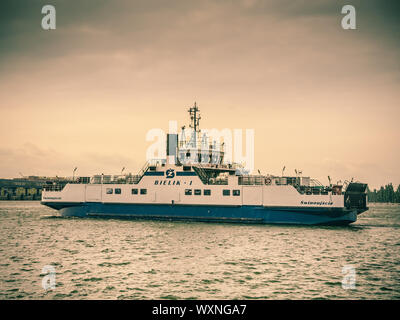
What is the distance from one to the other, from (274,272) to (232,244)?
302 inches

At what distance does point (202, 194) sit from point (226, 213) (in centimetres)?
329

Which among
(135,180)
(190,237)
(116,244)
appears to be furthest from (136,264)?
(135,180)

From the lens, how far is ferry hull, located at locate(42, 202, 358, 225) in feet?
115

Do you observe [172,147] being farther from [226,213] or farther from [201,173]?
[226,213]

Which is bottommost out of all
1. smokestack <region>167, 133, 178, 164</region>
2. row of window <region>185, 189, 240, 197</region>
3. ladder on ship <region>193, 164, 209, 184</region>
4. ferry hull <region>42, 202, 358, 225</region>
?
ferry hull <region>42, 202, 358, 225</region>

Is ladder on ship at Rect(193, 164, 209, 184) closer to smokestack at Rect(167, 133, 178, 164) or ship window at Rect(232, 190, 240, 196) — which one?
smokestack at Rect(167, 133, 178, 164)

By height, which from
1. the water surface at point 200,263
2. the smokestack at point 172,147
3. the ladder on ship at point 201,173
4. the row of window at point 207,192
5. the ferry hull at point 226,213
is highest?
the smokestack at point 172,147

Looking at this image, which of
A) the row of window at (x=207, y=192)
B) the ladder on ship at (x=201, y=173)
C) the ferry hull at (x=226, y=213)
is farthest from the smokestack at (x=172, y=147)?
the ferry hull at (x=226, y=213)

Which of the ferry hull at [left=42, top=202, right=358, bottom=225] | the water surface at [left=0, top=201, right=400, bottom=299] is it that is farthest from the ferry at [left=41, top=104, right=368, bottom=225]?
the water surface at [left=0, top=201, right=400, bottom=299]

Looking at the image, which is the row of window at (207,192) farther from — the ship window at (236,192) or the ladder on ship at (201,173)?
the ladder on ship at (201,173)

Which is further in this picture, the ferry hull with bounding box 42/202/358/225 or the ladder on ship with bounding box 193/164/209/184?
the ladder on ship with bounding box 193/164/209/184

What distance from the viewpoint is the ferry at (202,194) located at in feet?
116

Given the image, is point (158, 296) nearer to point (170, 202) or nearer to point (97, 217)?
point (170, 202)

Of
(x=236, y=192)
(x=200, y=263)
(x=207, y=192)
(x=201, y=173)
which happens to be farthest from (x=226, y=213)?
(x=200, y=263)
